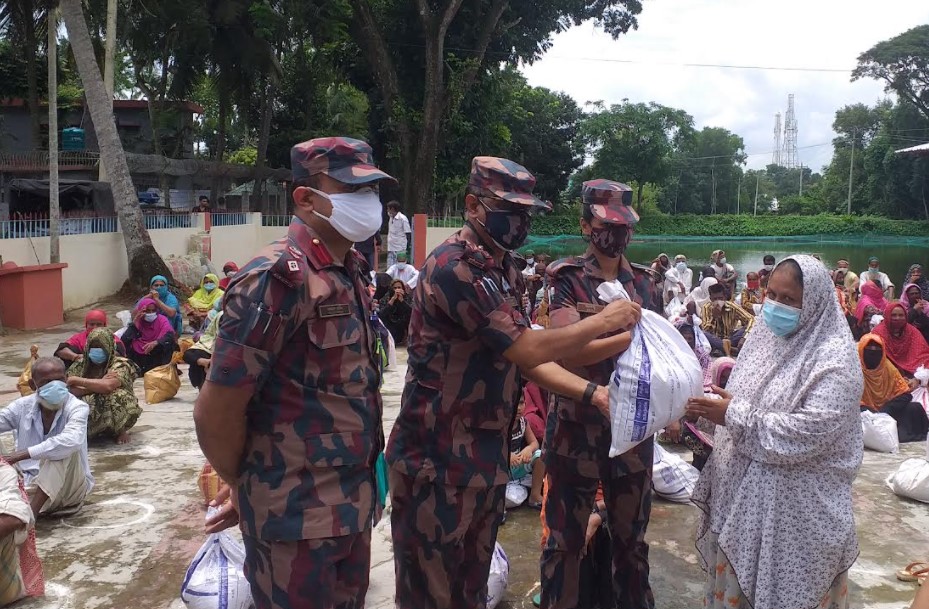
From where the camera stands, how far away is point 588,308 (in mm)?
3068

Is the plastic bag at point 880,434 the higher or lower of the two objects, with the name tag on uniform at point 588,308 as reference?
lower

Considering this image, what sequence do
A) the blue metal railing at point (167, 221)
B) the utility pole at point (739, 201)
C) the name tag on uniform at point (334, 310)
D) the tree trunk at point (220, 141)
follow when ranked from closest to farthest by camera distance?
1. the name tag on uniform at point (334, 310)
2. the blue metal railing at point (167, 221)
3. the tree trunk at point (220, 141)
4. the utility pole at point (739, 201)

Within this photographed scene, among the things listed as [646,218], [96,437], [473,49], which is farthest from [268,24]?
[646,218]

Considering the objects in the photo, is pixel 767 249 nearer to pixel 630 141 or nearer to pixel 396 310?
pixel 630 141

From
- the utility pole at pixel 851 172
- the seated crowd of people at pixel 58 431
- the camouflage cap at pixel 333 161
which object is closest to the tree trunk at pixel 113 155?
the seated crowd of people at pixel 58 431

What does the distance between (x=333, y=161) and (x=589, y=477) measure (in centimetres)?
167

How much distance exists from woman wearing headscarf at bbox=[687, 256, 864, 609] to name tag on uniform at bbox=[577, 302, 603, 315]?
539 millimetres

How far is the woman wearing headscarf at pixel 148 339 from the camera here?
7820mm

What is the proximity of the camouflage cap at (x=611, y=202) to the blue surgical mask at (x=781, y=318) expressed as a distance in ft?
2.06

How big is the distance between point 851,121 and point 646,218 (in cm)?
1862

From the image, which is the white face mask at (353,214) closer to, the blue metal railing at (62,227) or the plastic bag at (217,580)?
the plastic bag at (217,580)

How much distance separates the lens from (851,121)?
4819cm

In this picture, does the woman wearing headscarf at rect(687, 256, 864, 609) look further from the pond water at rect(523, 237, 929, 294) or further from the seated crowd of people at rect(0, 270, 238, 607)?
the pond water at rect(523, 237, 929, 294)

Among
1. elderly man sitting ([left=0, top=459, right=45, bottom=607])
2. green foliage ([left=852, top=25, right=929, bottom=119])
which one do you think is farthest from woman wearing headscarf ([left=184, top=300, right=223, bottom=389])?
green foliage ([left=852, top=25, right=929, bottom=119])
